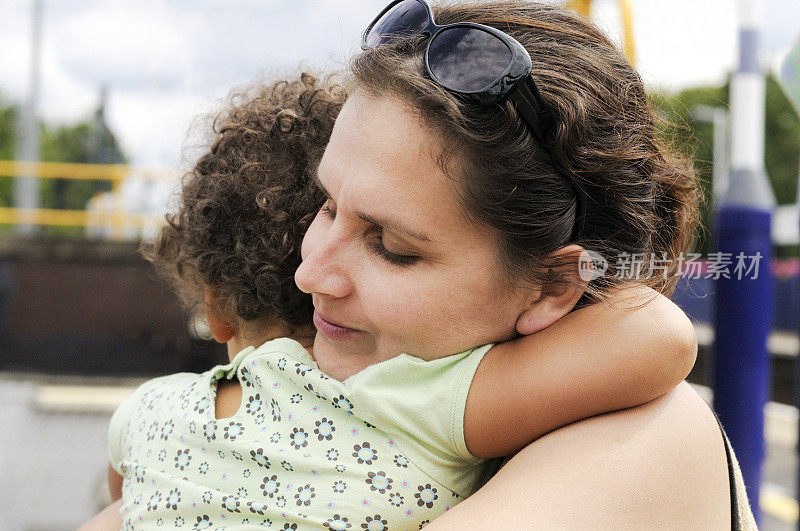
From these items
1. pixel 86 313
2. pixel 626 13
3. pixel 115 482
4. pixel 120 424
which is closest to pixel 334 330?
pixel 120 424

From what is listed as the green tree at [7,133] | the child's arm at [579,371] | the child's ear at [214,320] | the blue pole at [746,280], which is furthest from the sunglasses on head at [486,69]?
the green tree at [7,133]

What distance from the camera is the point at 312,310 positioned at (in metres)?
1.47

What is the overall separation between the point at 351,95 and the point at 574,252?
1.37 feet

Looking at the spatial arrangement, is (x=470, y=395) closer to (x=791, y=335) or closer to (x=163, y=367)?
(x=163, y=367)

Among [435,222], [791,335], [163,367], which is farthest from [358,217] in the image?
[791,335]

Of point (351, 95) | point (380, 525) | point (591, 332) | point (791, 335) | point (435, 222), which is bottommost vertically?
point (791, 335)

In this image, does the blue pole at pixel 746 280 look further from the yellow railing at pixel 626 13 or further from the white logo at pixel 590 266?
the white logo at pixel 590 266

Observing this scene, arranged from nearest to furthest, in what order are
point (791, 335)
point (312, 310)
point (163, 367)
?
point (312, 310)
point (163, 367)
point (791, 335)

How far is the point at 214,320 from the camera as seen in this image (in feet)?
5.24

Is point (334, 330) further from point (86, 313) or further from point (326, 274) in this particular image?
point (86, 313)

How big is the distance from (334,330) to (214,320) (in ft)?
1.49

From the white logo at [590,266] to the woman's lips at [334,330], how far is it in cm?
34

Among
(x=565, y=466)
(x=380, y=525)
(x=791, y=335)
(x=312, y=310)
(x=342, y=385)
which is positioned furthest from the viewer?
(x=791, y=335)

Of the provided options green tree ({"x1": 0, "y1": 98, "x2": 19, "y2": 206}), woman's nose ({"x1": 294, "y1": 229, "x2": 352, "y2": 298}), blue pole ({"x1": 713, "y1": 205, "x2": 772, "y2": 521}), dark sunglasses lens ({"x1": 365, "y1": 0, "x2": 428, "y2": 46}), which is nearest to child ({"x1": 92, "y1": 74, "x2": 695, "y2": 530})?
woman's nose ({"x1": 294, "y1": 229, "x2": 352, "y2": 298})
